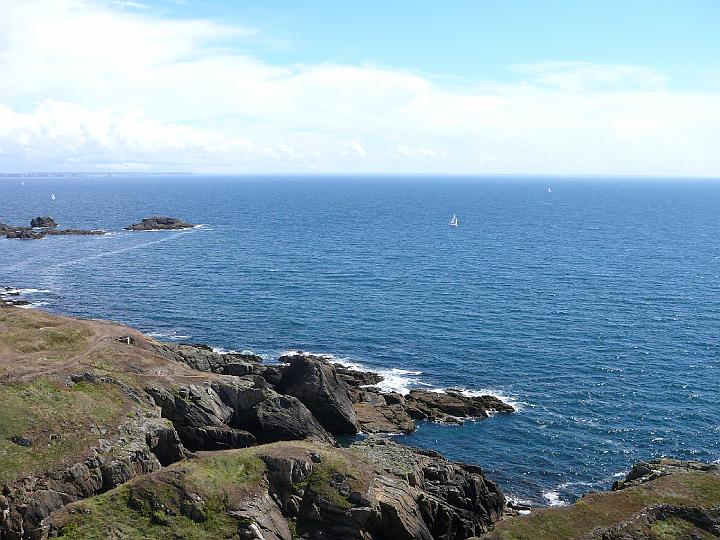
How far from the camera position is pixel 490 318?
351 ft

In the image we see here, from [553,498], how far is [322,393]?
80.9ft

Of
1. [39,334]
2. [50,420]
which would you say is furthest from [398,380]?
[50,420]

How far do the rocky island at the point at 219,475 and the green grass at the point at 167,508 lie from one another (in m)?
0.10

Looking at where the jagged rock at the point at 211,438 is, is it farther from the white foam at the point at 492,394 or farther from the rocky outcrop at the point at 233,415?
the white foam at the point at 492,394

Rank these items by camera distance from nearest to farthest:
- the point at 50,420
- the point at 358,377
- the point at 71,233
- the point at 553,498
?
the point at 50,420, the point at 553,498, the point at 358,377, the point at 71,233

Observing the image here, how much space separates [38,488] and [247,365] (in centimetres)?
3226

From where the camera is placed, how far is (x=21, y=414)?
170 feet

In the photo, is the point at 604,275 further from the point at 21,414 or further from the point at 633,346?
the point at 21,414

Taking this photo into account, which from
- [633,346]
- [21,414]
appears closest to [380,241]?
[633,346]

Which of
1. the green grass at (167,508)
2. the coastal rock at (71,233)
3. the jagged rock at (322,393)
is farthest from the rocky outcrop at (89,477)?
the coastal rock at (71,233)

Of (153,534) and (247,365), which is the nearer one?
(153,534)

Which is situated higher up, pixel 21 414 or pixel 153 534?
pixel 21 414

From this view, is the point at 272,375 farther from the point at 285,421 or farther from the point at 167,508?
the point at 167,508

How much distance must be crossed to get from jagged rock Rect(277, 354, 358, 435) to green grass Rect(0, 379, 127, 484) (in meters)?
19.2
